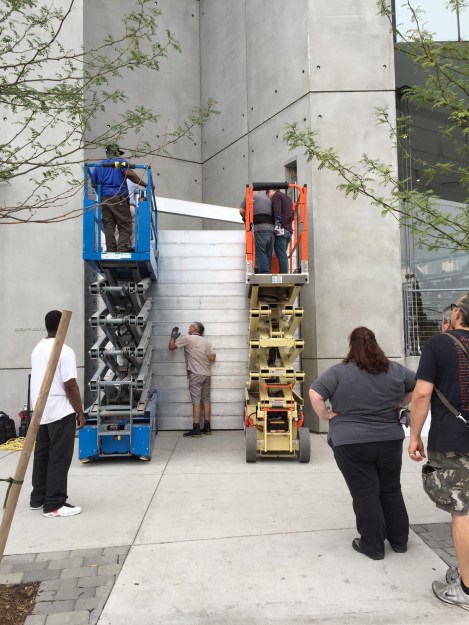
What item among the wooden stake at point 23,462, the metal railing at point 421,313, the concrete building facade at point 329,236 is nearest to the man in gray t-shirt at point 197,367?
the concrete building facade at point 329,236

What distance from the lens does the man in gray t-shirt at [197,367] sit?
854 cm

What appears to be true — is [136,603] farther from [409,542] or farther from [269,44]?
[269,44]

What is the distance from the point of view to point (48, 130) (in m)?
9.00

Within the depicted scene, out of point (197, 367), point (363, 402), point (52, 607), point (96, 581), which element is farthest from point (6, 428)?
point (363, 402)

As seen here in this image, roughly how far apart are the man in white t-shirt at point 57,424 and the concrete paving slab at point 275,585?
1194mm

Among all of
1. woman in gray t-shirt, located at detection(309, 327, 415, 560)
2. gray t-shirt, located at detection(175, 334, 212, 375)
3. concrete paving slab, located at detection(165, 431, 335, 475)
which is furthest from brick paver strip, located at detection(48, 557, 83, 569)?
gray t-shirt, located at detection(175, 334, 212, 375)

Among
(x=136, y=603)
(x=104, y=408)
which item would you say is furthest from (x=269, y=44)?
(x=136, y=603)

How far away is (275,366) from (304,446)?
3.94ft

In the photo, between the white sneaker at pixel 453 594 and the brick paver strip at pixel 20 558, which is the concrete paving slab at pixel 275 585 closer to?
the white sneaker at pixel 453 594

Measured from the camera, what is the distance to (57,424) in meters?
4.78

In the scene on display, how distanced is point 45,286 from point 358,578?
715 centimetres

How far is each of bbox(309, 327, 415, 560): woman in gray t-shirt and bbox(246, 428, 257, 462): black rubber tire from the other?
9.21ft

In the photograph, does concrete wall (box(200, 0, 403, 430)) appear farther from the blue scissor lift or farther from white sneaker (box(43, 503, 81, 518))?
white sneaker (box(43, 503, 81, 518))

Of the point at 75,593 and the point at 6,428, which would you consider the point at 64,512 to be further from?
the point at 6,428
